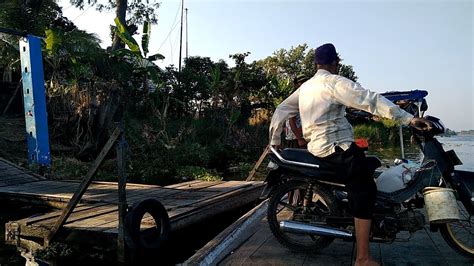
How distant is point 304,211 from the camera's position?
3504 mm

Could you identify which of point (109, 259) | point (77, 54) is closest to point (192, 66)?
point (77, 54)

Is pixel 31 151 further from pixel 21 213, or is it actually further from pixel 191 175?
pixel 191 175

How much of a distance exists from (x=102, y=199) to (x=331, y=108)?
15.5 feet

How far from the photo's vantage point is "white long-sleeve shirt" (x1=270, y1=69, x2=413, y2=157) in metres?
2.96

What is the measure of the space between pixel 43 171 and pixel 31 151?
0.83 meters

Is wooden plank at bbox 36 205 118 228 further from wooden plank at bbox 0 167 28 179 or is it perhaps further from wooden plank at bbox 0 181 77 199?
wooden plank at bbox 0 167 28 179

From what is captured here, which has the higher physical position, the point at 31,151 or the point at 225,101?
the point at 225,101

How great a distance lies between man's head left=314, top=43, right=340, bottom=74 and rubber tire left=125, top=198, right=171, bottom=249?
257cm

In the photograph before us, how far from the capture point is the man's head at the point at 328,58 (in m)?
3.30

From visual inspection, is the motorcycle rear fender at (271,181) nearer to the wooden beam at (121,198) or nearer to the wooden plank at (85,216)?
the wooden beam at (121,198)

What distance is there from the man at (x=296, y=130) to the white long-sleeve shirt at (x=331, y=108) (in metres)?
1.66

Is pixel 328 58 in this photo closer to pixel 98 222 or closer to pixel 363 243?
pixel 363 243

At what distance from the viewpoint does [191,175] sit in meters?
12.3

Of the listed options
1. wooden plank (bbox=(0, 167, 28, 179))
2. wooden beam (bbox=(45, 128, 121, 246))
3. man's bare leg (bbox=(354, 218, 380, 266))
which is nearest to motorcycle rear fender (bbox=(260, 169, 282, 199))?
man's bare leg (bbox=(354, 218, 380, 266))
